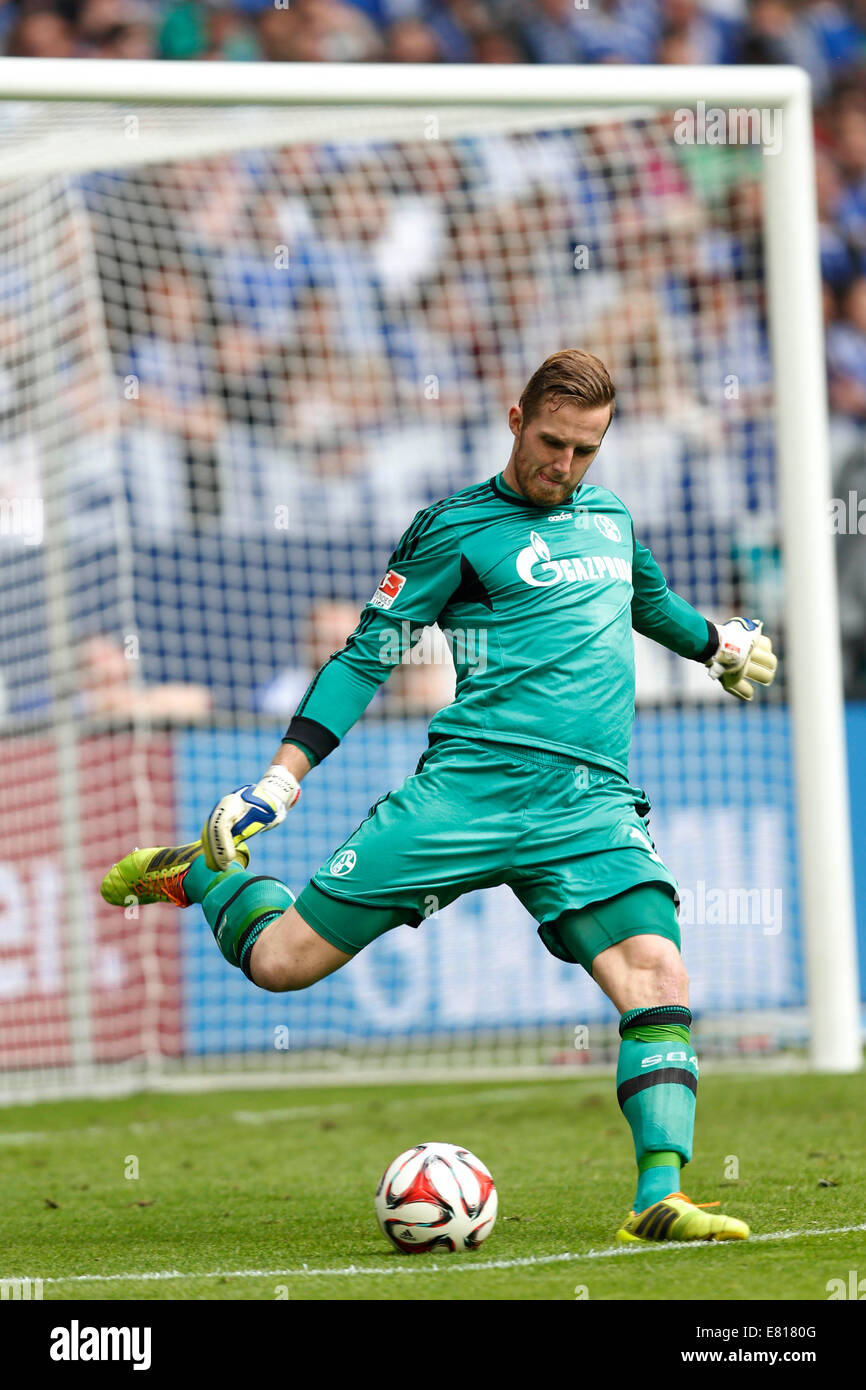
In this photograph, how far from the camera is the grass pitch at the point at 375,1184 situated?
4.03 metres

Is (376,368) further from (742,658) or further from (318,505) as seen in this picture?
(742,658)

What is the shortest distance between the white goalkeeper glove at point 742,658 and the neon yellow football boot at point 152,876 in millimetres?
1581

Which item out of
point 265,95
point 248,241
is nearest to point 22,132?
point 265,95

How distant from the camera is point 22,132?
8.97m

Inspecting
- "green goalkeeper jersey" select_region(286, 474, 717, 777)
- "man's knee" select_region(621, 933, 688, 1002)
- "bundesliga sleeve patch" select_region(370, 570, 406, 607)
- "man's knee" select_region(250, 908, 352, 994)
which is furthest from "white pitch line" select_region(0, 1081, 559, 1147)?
"man's knee" select_region(621, 933, 688, 1002)

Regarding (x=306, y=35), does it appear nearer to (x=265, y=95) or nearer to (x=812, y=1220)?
(x=265, y=95)

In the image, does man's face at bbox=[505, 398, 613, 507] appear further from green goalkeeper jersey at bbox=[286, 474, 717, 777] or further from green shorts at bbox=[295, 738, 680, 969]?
green shorts at bbox=[295, 738, 680, 969]

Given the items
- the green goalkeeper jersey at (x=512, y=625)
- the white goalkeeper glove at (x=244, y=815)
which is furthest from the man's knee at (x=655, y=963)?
the white goalkeeper glove at (x=244, y=815)

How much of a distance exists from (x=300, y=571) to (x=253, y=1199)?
496 centimetres

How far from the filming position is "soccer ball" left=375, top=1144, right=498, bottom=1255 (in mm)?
4535

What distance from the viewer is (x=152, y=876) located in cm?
546

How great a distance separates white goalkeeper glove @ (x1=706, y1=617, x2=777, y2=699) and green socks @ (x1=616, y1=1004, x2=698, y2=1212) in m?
1.18
